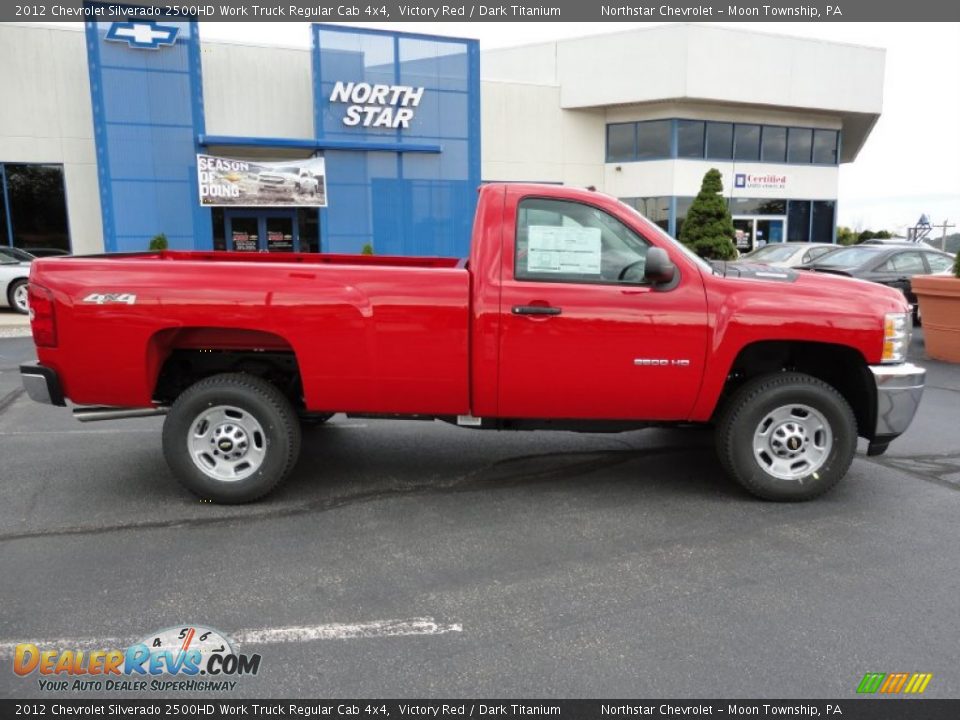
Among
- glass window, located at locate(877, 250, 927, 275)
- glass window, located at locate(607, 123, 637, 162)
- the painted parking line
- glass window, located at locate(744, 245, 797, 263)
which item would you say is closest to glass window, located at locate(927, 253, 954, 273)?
glass window, located at locate(877, 250, 927, 275)

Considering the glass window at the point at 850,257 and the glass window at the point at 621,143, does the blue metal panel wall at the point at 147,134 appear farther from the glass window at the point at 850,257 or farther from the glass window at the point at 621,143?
the glass window at the point at 850,257

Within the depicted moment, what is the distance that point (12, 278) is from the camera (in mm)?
15492

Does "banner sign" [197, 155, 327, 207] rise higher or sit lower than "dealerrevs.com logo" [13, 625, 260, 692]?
higher

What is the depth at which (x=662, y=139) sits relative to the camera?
2789 centimetres

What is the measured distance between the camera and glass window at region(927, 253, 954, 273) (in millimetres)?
Answer: 14164

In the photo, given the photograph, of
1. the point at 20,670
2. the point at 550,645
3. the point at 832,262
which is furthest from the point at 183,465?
Answer: the point at 832,262

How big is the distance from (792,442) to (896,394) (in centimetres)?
73

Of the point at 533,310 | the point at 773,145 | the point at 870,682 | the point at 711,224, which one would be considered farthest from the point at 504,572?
the point at 773,145

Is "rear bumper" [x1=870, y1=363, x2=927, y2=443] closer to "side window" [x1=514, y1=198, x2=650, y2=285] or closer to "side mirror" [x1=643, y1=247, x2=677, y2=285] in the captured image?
"side mirror" [x1=643, y1=247, x2=677, y2=285]

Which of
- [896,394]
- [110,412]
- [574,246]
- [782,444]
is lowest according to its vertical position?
[782,444]

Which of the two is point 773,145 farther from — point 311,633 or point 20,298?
point 311,633

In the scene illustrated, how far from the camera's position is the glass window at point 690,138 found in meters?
27.7

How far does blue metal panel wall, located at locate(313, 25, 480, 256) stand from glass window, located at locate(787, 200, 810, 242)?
15.2m
